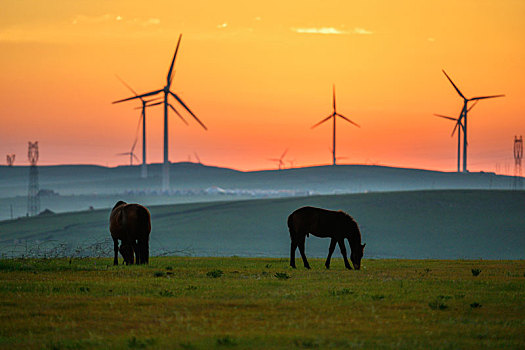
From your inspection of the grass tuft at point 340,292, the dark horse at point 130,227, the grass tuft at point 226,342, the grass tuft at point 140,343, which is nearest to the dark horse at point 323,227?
the dark horse at point 130,227

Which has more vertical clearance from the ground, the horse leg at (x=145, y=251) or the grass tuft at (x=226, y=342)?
the horse leg at (x=145, y=251)

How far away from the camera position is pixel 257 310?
56.7 ft

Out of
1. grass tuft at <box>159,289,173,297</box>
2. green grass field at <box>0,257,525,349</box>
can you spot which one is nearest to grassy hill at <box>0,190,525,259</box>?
green grass field at <box>0,257,525,349</box>

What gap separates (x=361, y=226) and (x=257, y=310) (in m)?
87.9

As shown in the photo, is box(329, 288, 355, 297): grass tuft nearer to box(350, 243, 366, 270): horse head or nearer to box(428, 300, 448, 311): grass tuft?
box(428, 300, 448, 311): grass tuft

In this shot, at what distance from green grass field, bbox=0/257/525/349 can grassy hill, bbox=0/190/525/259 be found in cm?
5279

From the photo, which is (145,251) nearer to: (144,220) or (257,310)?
(144,220)

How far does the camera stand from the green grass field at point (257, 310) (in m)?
14.0

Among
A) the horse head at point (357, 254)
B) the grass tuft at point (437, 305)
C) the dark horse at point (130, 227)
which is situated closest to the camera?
the grass tuft at point (437, 305)

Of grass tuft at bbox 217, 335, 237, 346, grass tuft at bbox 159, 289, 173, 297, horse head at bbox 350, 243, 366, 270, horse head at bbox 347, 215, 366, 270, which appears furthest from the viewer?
horse head at bbox 347, 215, 366, 270

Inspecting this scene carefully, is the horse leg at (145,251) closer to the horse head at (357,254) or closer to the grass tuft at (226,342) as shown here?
the horse head at (357,254)

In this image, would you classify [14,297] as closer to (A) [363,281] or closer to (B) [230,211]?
(A) [363,281]

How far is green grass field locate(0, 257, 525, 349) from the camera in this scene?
14.0 metres

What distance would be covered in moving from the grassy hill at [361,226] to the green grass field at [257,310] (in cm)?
5279
